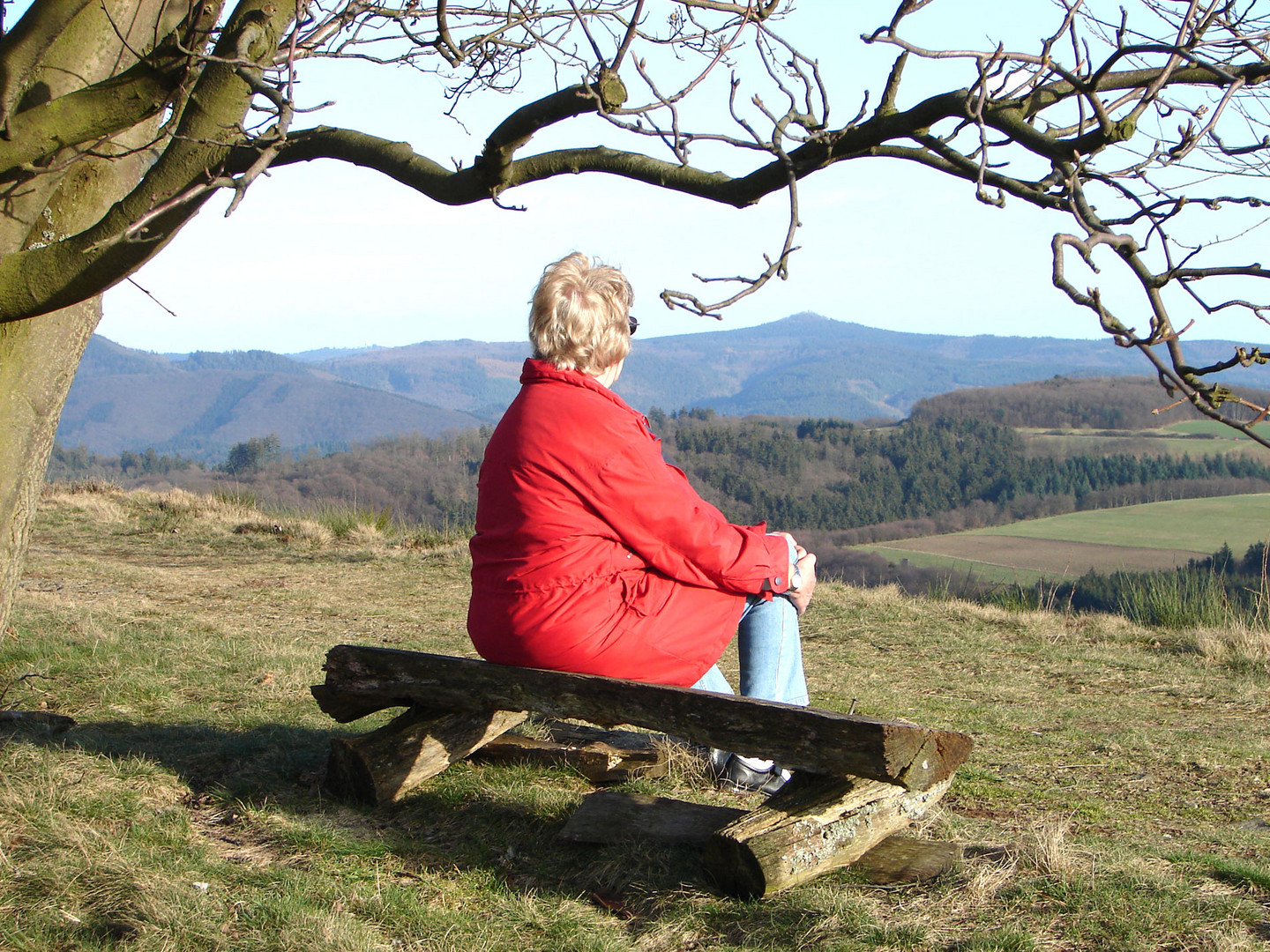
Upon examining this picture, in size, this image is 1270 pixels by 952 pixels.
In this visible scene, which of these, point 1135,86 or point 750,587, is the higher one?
point 1135,86

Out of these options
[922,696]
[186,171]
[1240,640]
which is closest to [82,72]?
[186,171]

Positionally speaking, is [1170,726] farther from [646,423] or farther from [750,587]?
[646,423]

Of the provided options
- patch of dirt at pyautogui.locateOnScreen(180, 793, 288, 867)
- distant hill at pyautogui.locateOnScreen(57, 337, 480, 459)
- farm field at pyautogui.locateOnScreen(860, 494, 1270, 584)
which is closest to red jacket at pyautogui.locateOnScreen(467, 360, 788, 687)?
patch of dirt at pyautogui.locateOnScreen(180, 793, 288, 867)

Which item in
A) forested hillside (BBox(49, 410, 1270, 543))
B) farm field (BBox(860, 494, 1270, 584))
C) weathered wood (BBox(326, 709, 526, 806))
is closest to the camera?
weathered wood (BBox(326, 709, 526, 806))

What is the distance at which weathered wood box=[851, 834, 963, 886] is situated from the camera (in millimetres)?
2494

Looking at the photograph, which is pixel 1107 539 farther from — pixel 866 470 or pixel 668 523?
pixel 668 523

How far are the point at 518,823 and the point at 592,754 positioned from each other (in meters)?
0.51

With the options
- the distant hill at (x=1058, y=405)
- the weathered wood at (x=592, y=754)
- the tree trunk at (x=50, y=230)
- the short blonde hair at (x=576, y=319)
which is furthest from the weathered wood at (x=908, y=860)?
the distant hill at (x=1058, y=405)

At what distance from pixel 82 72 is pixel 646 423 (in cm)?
244

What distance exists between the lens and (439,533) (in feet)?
37.2

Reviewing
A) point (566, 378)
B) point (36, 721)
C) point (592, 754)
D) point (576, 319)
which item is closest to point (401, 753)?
point (592, 754)

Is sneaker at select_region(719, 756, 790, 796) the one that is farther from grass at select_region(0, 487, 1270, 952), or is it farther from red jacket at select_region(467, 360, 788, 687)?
red jacket at select_region(467, 360, 788, 687)

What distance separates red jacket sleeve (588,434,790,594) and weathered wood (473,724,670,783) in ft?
2.96

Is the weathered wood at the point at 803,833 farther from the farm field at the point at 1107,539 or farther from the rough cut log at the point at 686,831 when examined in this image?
the farm field at the point at 1107,539
